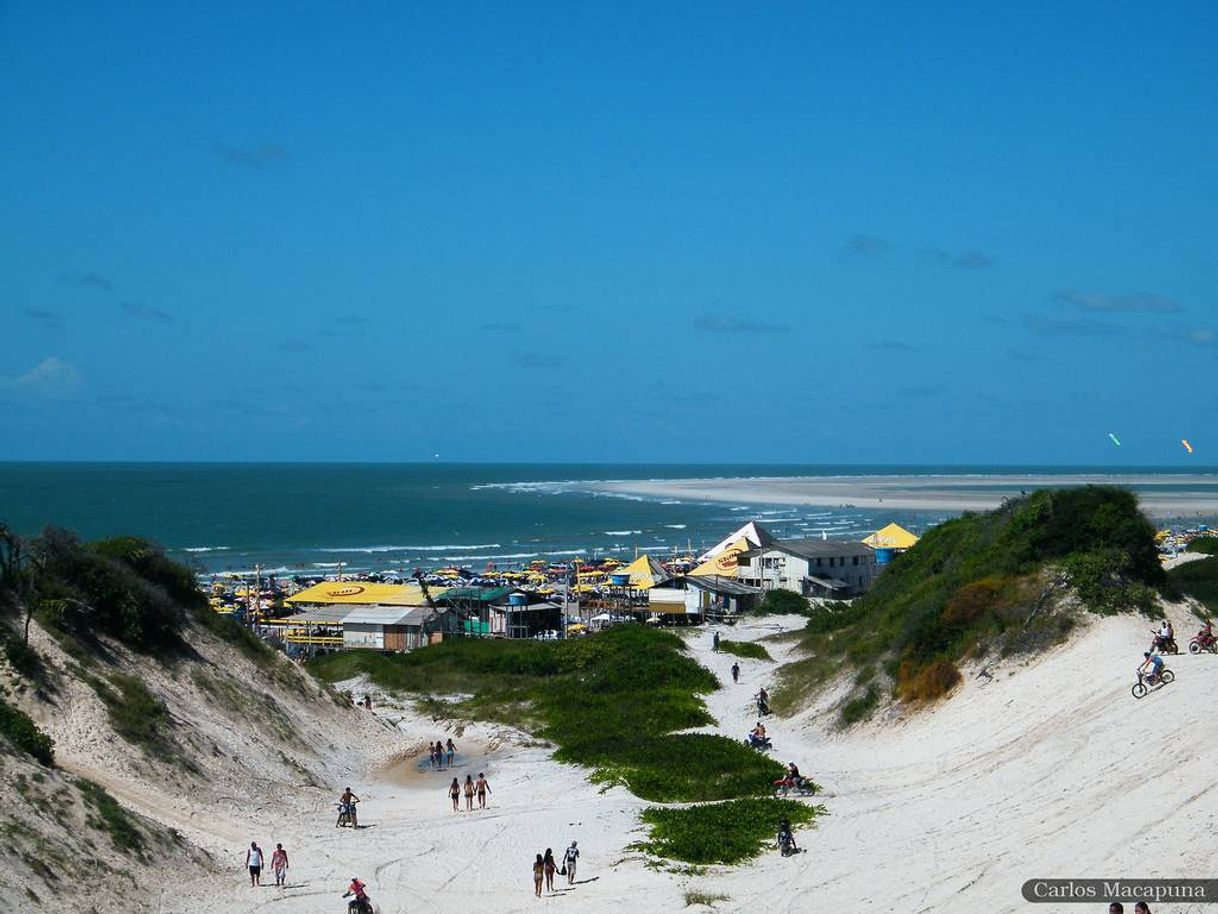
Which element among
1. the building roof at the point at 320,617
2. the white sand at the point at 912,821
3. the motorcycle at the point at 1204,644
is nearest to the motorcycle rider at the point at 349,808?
the white sand at the point at 912,821

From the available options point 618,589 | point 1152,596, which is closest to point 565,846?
point 1152,596

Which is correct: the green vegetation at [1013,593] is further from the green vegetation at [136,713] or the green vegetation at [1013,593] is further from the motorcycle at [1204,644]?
the green vegetation at [136,713]

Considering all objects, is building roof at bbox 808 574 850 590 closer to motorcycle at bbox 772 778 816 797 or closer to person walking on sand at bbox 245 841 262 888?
motorcycle at bbox 772 778 816 797

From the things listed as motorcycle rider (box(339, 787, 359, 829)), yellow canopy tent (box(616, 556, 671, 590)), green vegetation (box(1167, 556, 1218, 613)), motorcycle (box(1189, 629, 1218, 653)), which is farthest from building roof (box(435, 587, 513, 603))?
motorcycle (box(1189, 629, 1218, 653))

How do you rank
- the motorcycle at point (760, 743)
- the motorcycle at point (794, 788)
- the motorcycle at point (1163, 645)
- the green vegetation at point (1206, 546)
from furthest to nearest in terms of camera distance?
the green vegetation at point (1206, 546)
the motorcycle at point (760, 743)
the motorcycle at point (1163, 645)
the motorcycle at point (794, 788)

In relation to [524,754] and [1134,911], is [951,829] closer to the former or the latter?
[1134,911]

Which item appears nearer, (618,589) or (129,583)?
(129,583)

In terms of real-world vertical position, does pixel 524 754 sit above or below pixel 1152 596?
below
